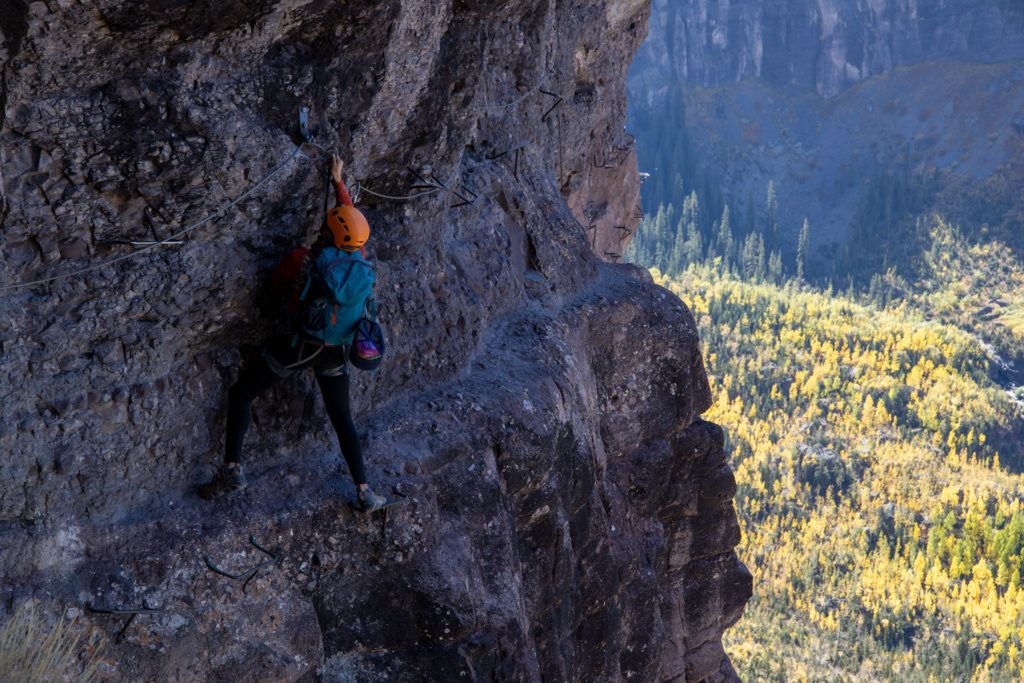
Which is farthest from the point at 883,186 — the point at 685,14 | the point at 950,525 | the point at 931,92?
the point at 950,525

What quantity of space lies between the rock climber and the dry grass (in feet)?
4.26

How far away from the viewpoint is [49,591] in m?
6.64

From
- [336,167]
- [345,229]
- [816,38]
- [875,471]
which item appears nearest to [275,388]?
[345,229]

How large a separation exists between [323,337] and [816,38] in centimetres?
15011

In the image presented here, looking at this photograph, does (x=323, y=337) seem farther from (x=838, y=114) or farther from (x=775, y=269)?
(x=838, y=114)

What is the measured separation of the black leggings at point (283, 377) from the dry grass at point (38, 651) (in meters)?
1.52

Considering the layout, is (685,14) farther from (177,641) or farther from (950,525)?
(177,641)

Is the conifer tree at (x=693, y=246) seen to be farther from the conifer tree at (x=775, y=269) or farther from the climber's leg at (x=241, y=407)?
the climber's leg at (x=241, y=407)

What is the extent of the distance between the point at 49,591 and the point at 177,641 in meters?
0.83

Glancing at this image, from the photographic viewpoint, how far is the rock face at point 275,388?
6750mm

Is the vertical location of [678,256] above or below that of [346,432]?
below

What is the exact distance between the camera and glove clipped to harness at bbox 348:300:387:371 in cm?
730

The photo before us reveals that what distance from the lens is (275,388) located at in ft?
25.9

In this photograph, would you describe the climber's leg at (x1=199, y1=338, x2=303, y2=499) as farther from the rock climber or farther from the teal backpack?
the teal backpack
